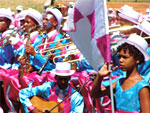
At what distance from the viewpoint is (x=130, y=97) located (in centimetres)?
378

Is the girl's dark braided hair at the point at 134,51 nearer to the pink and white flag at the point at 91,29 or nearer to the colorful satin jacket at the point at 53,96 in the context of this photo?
the pink and white flag at the point at 91,29

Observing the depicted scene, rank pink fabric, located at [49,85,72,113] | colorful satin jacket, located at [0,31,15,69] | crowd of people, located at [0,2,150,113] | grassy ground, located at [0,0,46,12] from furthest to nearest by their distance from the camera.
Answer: grassy ground, located at [0,0,46,12]
colorful satin jacket, located at [0,31,15,69]
pink fabric, located at [49,85,72,113]
crowd of people, located at [0,2,150,113]

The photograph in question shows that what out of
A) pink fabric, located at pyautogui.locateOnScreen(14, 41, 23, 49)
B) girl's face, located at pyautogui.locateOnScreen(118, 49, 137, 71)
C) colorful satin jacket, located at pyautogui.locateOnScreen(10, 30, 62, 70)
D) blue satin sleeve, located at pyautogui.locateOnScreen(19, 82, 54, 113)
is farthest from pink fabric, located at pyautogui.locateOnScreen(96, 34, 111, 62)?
pink fabric, located at pyautogui.locateOnScreen(14, 41, 23, 49)

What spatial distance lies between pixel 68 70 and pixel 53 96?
417 mm

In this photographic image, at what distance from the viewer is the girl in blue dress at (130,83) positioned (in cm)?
373

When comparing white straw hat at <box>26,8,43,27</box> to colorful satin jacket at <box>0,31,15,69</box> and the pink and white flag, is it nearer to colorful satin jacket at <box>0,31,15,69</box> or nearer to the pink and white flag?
colorful satin jacket at <box>0,31,15,69</box>

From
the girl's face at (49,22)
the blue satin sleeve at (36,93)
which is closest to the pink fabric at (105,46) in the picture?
the blue satin sleeve at (36,93)

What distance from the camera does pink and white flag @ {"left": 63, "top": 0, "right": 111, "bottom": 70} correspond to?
3629mm

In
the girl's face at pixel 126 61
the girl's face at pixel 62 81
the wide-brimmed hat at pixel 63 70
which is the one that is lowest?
the girl's face at pixel 62 81

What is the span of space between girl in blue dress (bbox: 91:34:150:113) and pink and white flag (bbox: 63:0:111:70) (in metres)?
0.22


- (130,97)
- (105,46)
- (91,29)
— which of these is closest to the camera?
(105,46)

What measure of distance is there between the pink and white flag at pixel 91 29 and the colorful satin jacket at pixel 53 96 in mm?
1238

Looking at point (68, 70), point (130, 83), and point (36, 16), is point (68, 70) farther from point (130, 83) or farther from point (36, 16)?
point (36, 16)

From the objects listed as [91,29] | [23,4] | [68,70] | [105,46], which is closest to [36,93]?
[68,70]
